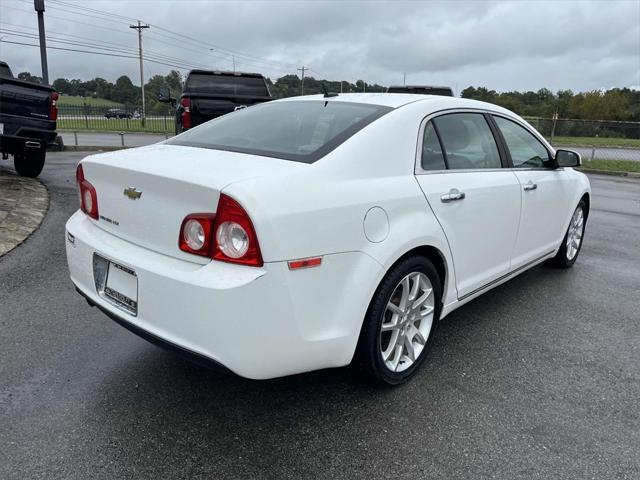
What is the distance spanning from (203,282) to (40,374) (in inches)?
58.0

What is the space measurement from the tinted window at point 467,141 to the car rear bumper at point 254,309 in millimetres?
1168

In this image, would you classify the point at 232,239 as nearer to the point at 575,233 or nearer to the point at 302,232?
the point at 302,232

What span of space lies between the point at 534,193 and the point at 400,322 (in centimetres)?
183

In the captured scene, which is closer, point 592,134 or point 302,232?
point 302,232

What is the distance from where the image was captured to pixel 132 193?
2574 millimetres

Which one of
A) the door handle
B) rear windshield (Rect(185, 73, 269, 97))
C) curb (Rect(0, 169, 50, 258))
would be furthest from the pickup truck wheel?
the door handle

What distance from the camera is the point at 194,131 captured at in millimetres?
3492

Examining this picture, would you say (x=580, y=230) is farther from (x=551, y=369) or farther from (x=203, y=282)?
(x=203, y=282)

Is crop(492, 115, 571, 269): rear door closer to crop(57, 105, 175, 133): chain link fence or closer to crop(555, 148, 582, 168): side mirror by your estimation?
crop(555, 148, 582, 168): side mirror

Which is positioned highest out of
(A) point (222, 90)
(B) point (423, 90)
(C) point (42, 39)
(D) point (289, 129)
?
(C) point (42, 39)

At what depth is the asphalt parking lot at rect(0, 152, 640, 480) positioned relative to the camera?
2.32 meters

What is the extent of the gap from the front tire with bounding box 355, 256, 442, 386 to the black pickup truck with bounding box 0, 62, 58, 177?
7407 mm

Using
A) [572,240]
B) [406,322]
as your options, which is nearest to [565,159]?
[572,240]

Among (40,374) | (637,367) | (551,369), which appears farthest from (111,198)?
(637,367)
